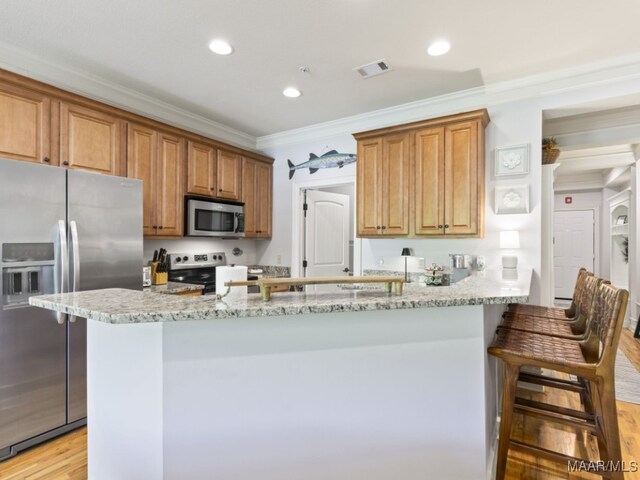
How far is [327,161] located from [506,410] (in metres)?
3.22

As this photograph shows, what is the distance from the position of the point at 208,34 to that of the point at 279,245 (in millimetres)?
2698

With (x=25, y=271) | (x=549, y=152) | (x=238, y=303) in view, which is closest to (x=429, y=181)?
(x=549, y=152)

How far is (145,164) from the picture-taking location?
321 cm

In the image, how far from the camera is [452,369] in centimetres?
150

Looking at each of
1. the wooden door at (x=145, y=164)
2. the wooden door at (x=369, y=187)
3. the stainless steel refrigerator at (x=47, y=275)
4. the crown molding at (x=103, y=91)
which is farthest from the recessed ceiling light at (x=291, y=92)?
the stainless steel refrigerator at (x=47, y=275)

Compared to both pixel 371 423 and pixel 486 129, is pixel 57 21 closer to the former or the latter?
pixel 371 423

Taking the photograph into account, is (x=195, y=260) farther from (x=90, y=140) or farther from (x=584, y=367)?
(x=584, y=367)

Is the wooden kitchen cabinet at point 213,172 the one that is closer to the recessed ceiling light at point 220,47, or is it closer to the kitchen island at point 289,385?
A: the recessed ceiling light at point 220,47

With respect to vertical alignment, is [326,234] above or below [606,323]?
above

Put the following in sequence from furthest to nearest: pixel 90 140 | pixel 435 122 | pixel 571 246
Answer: pixel 571 246, pixel 435 122, pixel 90 140

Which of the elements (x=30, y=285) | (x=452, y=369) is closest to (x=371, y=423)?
(x=452, y=369)

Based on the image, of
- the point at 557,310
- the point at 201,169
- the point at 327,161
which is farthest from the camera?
the point at 327,161

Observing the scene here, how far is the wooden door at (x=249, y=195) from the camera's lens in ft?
14.0

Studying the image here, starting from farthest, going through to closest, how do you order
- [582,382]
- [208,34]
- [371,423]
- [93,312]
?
[208,34] → [582,382] → [371,423] → [93,312]
